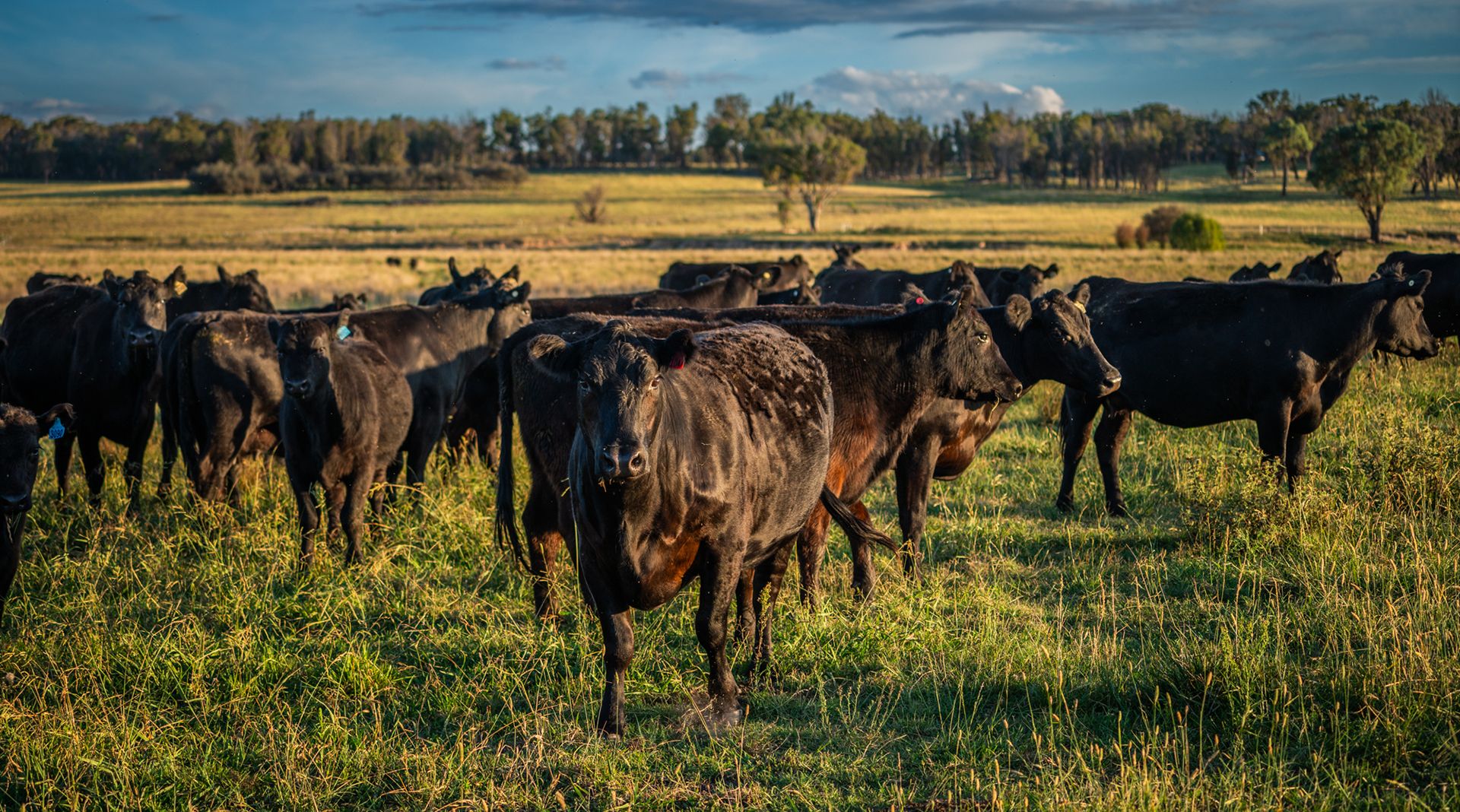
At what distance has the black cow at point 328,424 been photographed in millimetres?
7840

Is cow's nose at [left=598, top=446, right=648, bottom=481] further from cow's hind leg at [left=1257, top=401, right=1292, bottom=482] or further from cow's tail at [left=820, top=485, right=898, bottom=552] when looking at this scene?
cow's hind leg at [left=1257, top=401, right=1292, bottom=482]

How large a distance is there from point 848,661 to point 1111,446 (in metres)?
4.83

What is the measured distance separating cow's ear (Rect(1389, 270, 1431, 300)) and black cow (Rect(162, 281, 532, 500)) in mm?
8155

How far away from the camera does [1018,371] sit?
329 inches

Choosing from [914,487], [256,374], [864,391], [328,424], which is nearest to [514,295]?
[256,374]

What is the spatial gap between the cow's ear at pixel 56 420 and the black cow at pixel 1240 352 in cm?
779

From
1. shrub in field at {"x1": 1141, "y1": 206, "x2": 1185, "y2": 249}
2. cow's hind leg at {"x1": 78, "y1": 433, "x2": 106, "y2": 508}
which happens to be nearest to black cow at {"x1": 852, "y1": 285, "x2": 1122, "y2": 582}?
cow's hind leg at {"x1": 78, "y1": 433, "x2": 106, "y2": 508}

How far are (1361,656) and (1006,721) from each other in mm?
2002

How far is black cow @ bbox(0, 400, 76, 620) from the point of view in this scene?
666 centimetres

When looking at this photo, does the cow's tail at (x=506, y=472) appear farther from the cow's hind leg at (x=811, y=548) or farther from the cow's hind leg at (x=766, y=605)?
the cow's hind leg at (x=811, y=548)

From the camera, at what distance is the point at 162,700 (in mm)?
5844

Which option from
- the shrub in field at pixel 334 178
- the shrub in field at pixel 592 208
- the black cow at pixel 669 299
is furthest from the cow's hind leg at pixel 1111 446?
the shrub in field at pixel 334 178

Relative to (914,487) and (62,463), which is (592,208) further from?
(914,487)

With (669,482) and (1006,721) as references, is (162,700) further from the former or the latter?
(1006,721)
